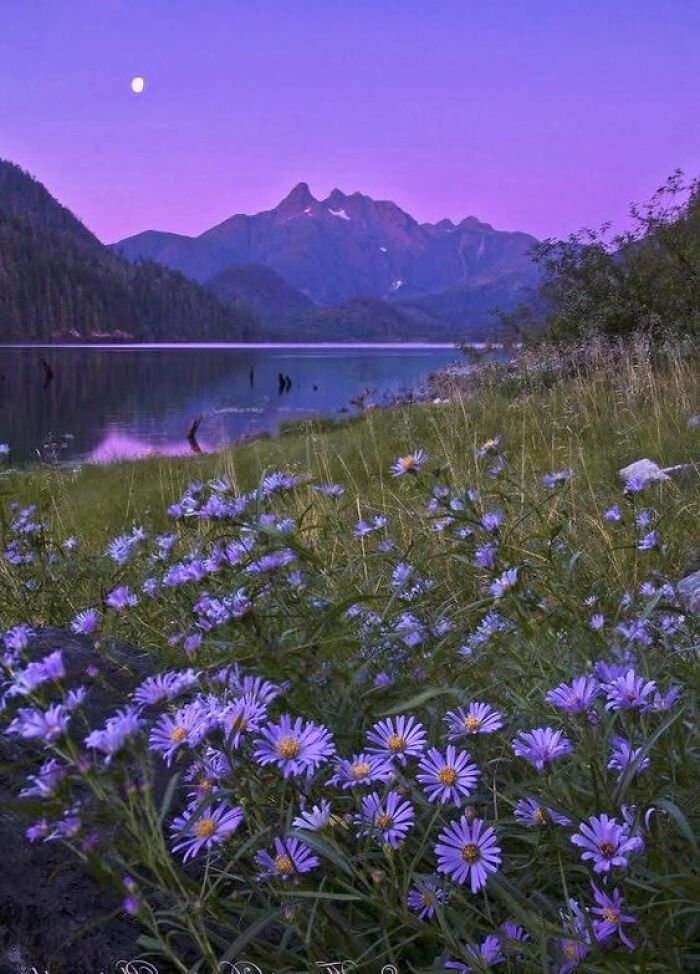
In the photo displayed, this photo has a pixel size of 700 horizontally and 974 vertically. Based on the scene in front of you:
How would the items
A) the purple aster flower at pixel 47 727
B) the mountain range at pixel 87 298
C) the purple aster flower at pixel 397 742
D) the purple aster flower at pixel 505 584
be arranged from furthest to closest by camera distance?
the mountain range at pixel 87 298 → the purple aster flower at pixel 505 584 → the purple aster flower at pixel 397 742 → the purple aster flower at pixel 47 727

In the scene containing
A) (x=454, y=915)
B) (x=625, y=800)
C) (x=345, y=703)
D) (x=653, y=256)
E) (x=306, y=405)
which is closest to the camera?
(x=454, y=915)

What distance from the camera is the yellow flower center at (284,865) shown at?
1.06 meters

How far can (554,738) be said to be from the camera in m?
1.07

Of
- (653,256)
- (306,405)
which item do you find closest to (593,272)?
(653,256)

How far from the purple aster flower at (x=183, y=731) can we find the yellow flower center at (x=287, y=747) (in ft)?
0.31

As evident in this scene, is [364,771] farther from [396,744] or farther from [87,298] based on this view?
[87,298]

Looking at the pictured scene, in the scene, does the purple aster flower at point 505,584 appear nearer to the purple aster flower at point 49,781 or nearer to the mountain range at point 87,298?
the purple aster flower at point 49,781

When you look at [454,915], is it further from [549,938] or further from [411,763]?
[411,763]

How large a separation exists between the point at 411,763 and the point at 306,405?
139ft

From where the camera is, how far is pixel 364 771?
1.12 meters

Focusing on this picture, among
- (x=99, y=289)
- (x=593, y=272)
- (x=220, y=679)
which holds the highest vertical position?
(x=99, y=289)


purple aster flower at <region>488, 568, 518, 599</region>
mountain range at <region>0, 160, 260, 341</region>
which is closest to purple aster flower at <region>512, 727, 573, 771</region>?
purple aster flower at <region>488, 568, 518, 599</region>

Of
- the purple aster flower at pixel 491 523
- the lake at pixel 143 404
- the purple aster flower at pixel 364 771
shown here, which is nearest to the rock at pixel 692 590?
the purple aster flower at pixel 491 523

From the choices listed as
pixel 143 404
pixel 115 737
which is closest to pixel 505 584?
pixel 115 737
